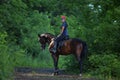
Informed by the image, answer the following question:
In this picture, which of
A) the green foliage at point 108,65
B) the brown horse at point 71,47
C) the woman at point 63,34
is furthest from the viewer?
the brown horse at point 71,47

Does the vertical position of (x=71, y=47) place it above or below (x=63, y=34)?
below

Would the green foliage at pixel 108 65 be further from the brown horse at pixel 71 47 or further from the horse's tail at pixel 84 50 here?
the brown horse at pixel 71 47

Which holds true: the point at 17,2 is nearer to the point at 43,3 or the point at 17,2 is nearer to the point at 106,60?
the point at 106,60

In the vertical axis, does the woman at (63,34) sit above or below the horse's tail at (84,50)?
above

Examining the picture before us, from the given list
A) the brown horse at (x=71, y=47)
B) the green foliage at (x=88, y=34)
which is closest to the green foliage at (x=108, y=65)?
the green foliage at (x=88, y=34)

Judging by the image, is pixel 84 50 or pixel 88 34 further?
pixel 88 34

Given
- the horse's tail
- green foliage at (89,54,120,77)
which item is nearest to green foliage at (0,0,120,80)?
green foliage at (89,54,120,77)

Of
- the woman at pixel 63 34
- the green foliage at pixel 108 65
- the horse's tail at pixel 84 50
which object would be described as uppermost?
the woman at pixel 63 34

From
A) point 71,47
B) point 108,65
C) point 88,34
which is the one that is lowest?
point 108,65

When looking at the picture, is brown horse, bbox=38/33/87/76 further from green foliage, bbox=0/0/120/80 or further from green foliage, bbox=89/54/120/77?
green foliage, bbox=89/54/120/77

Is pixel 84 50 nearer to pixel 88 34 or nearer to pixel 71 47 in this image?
pixel 71 47

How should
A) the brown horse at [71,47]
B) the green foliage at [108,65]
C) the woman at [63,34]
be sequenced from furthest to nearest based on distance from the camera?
the brown horse at [71,47] → the woman at [63,34] → the green foliage at [108,65]

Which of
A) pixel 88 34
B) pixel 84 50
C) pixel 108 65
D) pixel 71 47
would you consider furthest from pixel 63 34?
pixel 108 65

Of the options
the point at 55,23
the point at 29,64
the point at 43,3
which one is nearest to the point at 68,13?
the point at 55,23
